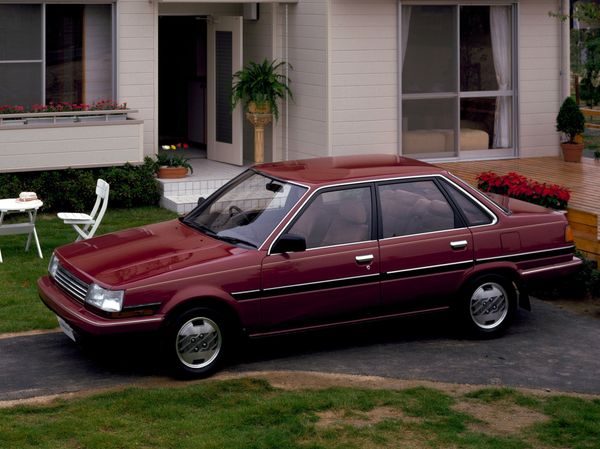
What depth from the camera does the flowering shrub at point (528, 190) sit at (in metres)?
12.0

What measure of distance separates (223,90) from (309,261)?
32.0 ft

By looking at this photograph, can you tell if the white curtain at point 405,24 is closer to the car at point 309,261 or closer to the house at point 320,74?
the house at point 320,74

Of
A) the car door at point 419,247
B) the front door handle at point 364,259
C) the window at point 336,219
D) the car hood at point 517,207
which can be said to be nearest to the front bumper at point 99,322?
the window at point 336,219

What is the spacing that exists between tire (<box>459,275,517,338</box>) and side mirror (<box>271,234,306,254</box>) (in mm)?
1593

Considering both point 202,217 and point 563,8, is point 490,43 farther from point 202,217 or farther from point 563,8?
point 202,217

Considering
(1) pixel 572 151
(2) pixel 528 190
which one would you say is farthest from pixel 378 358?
(1) pixel 572 151

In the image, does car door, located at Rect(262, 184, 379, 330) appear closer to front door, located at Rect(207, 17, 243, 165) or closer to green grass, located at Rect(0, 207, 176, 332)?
green grass, located at Rect(0, 207, 176, 332)

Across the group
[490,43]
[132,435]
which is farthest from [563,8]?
[132,435]

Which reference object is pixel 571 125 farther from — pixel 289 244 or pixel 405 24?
pixel 289 244

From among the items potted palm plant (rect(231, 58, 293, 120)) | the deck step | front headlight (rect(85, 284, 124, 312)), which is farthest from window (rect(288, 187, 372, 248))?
potted palm plant (rect(231, 58, 293, 120))

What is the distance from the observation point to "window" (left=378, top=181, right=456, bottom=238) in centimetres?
943

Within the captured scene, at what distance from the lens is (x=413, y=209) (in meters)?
9.57

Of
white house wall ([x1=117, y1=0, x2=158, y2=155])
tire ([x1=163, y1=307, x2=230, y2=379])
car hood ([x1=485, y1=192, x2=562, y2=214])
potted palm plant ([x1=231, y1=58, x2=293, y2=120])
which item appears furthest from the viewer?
potted palm plant ([x1=231, y1=58, x2=293, y2=120])

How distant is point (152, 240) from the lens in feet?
30.9
